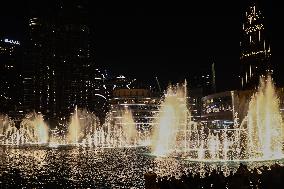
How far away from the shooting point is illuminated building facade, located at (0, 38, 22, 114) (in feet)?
382

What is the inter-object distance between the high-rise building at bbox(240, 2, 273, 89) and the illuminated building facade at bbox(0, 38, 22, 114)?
67005 millimetres

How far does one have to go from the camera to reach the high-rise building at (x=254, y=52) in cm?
8994

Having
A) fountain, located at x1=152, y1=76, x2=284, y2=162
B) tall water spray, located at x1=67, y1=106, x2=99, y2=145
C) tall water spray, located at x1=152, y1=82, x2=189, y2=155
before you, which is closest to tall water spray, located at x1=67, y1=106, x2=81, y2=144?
tall water spray, located at x1=67, y1=106, x2=99, y2=145

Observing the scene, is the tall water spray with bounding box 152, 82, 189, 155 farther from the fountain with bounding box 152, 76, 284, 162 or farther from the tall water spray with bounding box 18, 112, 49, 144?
the tall water spray with bounding box 18, 112, 49, 144

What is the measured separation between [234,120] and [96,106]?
5691cm

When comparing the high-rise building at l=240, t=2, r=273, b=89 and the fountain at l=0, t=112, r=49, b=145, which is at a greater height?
the high-rise building at l=240, t=2, r=273, b=89

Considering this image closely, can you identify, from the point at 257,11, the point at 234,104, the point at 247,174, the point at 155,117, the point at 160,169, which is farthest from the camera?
the point at 155,117

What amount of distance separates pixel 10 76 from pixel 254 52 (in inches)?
2958

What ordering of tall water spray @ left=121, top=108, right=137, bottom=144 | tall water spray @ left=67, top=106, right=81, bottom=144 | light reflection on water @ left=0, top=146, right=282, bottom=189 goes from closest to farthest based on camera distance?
1. light reflection on water @ left=0, top=146, right=282, bottom=189
2. tall water spray @ left=67, top=106, right=81, bottom=144
3. tall water spray @ left=121, top=108, right=137, bottom=144

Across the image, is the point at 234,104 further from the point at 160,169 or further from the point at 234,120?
the point at 160,169

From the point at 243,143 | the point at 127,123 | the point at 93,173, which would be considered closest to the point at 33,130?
the point at 127,123

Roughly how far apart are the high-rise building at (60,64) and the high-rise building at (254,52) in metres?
54.3

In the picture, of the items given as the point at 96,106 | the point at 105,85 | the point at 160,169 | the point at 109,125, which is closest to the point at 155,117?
the point at 109,125

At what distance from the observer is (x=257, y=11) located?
8969cm
